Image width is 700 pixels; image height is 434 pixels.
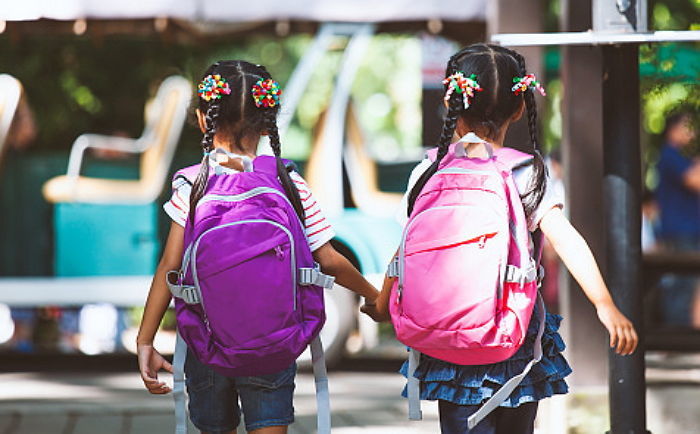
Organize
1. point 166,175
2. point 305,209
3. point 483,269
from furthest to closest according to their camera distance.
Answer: point 166,175 → point 305,209 → point 483,269

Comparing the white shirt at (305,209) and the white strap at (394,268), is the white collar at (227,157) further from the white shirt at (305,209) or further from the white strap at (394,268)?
the white strap at (394,268)

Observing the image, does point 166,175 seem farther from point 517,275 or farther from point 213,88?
point 517,275

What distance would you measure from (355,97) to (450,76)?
5755 millimetres

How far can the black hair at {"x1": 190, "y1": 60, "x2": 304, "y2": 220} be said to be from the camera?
410 centimetres

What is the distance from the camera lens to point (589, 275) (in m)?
3.95

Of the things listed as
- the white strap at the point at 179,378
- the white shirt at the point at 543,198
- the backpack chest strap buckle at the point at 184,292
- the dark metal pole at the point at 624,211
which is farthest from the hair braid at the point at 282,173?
the dark metal pole at the point at 624,211

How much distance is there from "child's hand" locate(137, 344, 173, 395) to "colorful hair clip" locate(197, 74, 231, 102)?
76 centimetres

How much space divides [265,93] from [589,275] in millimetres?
1055

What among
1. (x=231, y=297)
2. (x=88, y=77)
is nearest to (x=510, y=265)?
(x=231, y=297)

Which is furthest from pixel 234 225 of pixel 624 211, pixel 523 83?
pixel 624 211

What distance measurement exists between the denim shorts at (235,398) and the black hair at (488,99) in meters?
0.68

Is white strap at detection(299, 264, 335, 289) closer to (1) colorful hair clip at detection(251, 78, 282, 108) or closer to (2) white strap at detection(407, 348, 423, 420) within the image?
(2) white strap at detection(407, 348, 423, 420)

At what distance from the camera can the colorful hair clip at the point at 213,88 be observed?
4090 millimetres

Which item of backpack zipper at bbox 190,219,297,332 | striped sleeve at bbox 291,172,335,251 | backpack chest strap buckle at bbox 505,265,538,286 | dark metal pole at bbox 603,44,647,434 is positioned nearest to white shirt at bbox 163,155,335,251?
striped sleeve at bbox 291,172,335,251
